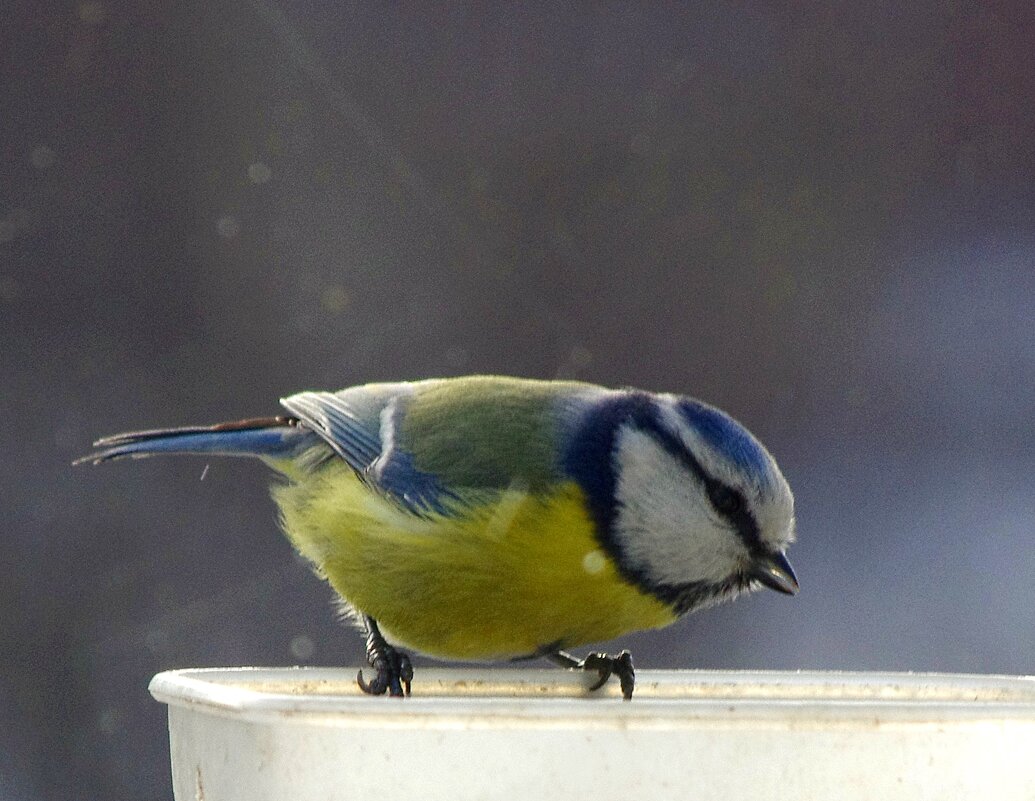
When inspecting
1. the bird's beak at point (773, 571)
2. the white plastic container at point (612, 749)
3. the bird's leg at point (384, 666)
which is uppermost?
the white plastic container at point (612, 749)

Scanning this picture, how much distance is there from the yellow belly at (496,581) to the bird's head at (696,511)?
2 cm

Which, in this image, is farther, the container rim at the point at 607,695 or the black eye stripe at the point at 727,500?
the black eye stripe at the point at 727,500

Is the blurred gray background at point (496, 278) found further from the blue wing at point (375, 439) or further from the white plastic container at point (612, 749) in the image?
the white plastic container at point (612, 749)

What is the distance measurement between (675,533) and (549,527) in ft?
0.37

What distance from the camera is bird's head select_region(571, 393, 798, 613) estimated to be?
1.25 meters

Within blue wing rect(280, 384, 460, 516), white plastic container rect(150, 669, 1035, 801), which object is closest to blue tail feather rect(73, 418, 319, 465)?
blue wing rect(280, 384, 460, 516)

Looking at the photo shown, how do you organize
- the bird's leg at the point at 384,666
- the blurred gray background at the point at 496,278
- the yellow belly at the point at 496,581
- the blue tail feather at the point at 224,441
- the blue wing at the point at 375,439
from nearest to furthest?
the bird's leg at the point at 384,666 < the yellow belly at the point at 496,581 < the blue wing at the point at 375,439 < the blue tail feather at the point at 224,441 < the blurred gray background at the point at 496,278

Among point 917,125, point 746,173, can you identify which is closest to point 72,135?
point 746,173

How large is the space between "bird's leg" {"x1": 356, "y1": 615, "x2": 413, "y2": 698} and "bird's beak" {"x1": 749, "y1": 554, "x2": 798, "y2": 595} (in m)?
0.30

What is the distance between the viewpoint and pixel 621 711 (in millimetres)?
648

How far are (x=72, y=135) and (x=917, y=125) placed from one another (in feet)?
5.82

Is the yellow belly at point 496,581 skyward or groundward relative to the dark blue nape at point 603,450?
groundward

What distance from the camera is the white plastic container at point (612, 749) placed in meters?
0.64

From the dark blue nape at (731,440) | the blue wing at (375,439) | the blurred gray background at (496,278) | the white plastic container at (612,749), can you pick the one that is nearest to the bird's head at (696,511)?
the dark blue nape at (731,440)
